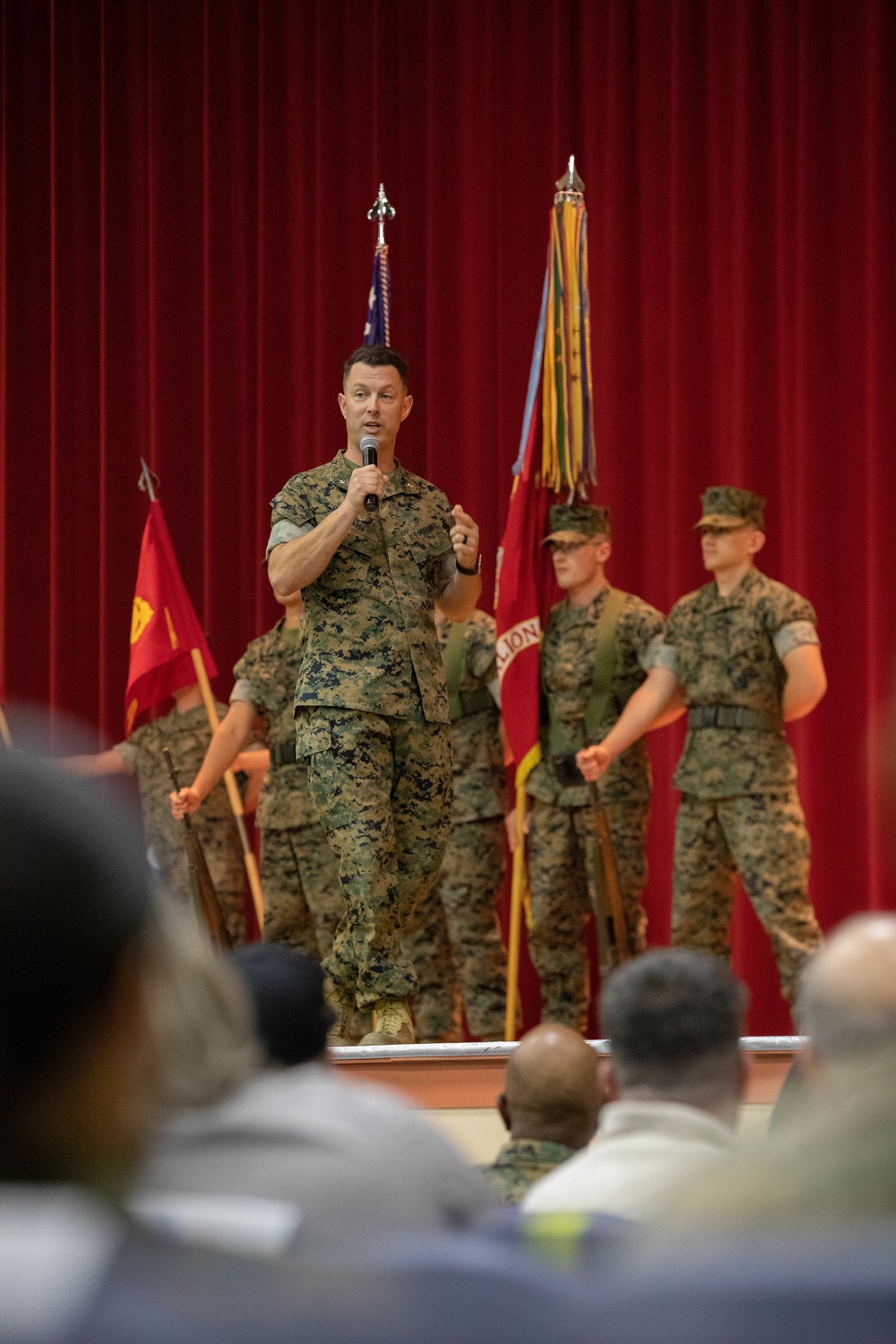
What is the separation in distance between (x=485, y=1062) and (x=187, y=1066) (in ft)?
9.60

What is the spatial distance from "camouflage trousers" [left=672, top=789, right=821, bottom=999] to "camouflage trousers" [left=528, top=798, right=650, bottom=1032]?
0.45ft

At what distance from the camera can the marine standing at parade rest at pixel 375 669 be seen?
382 cm

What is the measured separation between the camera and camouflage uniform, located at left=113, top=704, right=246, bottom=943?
615cm

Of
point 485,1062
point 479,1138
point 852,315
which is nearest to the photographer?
point 479,1138

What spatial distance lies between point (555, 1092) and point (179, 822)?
429cm

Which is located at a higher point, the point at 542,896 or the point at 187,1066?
the point at 187,1066

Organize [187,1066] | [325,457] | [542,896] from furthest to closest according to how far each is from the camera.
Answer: [325,457], [542,896], [187,1066]

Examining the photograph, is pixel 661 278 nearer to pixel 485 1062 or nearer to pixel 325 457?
pixel 325 457

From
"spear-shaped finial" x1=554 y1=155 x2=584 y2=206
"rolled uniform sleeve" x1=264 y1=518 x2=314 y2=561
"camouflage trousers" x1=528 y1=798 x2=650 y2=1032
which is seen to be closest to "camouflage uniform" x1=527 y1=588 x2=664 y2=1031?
"camouflage trousers" x1=528 y1=798 x2=650 y2=1032

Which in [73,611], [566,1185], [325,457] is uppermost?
[325,457]

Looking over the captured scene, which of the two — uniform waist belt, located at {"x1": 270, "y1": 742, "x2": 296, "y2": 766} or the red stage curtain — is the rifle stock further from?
the red stage curtain

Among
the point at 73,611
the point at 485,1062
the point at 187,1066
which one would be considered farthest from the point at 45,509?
the point at 187,1066

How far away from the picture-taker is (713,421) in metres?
6.61

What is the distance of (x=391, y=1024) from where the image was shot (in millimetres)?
3846
